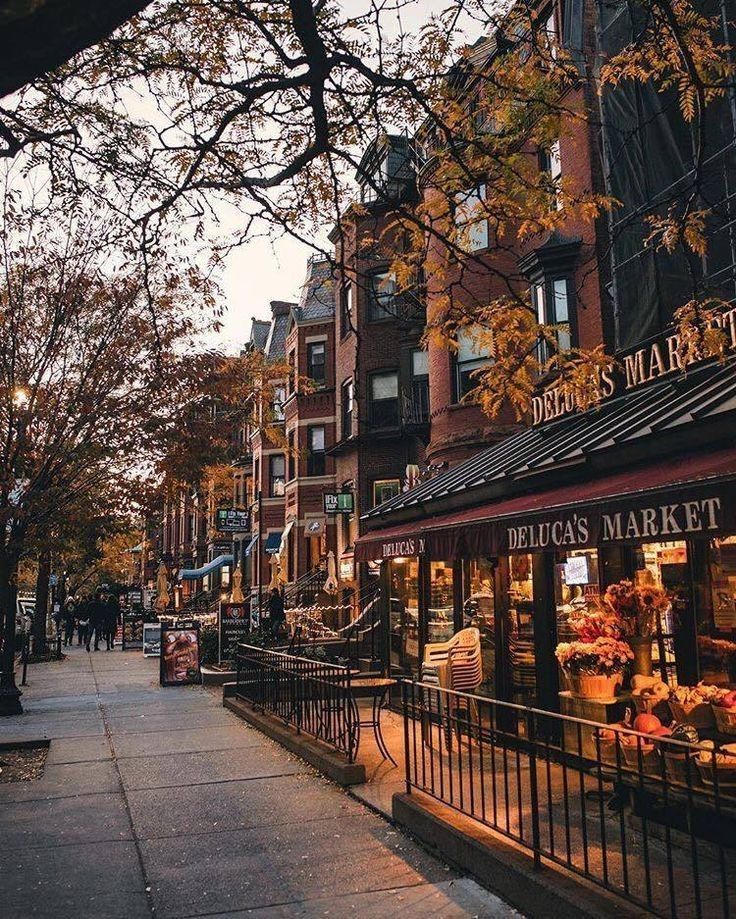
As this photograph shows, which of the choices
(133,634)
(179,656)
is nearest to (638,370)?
(179,656)

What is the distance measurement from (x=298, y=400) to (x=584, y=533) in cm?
2844

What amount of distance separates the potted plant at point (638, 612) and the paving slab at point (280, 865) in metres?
2.99

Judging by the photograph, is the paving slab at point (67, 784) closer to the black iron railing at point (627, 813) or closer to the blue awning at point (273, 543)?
the black iron railing at point (627, 813)

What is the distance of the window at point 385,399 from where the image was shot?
28.3 meters

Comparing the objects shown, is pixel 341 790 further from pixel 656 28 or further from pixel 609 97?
pixel 609 97

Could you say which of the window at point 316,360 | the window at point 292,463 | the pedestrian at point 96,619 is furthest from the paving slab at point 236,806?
the window at point 316,360

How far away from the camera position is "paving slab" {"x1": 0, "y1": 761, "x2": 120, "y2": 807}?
823 cm

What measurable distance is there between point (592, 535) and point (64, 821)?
5.28 m

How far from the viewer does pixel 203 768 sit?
9289 mm

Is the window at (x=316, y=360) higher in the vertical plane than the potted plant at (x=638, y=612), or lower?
higher

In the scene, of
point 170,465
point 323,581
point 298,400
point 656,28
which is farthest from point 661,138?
point 298,400

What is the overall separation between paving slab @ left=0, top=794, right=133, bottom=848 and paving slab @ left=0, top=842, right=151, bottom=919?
230 mm

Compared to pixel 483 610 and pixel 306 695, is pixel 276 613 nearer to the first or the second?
pixel 483 610

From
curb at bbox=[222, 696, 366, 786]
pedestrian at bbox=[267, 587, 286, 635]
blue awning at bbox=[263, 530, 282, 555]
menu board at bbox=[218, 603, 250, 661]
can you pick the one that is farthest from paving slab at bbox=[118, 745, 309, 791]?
blue awning at bbox=[263, 530, 282, 555]
